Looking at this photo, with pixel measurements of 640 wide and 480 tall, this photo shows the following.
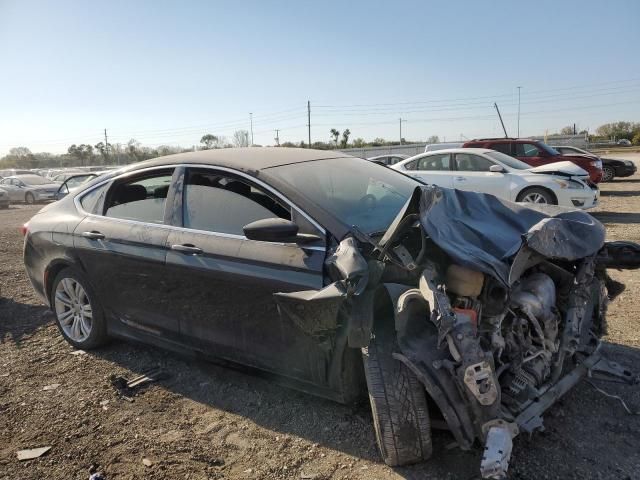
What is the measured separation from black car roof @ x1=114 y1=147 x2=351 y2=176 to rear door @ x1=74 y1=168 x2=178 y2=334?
134mm

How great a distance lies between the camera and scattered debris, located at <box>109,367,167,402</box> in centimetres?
381

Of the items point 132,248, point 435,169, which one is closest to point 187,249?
point 132,248

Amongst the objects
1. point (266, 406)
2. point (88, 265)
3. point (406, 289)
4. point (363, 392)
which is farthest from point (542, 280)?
point (88, 265)

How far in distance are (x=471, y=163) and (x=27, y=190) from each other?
71.3ft

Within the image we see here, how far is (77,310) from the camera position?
459cm

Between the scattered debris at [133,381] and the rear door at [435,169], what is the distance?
28.6 feet

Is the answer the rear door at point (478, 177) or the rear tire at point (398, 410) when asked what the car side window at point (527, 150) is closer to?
the rear door at point (478, 177)

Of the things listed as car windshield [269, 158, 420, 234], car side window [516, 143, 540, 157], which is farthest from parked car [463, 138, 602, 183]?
car windshield [269, 158, 420, 234]

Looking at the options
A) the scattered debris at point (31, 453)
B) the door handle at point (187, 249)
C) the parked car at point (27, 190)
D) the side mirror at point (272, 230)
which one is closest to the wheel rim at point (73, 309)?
the door handle at point (187, 249)

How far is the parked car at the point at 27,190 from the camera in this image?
24734mm

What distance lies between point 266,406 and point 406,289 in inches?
54.3

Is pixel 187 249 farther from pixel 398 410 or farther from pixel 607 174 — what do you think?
pixel 607 174

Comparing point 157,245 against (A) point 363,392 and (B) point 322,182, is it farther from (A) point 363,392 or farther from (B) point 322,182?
(A) point 363,392

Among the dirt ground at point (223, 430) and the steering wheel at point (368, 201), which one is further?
the steering wheel at point (368, 201)
